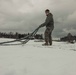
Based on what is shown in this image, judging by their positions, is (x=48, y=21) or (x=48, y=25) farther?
(x=48, y=25)

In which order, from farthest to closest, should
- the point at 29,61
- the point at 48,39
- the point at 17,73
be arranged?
the point at 48,39
the point at 29,61
the point at 17,73

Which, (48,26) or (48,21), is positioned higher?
(48,21)

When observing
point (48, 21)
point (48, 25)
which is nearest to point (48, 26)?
point (48, 25)

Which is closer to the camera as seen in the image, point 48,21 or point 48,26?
point 48,21

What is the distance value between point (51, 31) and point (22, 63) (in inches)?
234

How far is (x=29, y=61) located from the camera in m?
4.61

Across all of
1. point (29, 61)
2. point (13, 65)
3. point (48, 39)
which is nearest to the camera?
point (13, 65)

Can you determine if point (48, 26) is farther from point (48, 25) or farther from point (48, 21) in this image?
point (48, 21)

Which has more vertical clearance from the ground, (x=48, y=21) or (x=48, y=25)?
(x=48, y=21)

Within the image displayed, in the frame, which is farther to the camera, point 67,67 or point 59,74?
point 67,67

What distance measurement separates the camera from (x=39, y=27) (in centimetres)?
1004

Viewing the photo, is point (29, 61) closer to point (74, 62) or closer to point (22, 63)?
point (22, 63)

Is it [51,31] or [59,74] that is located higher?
[51,31]

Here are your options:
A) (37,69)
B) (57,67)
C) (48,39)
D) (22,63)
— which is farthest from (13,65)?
(48,39)
